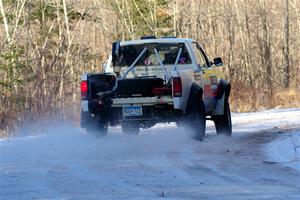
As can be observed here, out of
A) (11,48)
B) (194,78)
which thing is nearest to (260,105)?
(11,48)

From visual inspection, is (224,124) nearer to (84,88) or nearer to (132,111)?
(132,111)

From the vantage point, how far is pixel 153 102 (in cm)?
1316

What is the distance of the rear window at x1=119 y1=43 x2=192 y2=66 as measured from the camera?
1408cm

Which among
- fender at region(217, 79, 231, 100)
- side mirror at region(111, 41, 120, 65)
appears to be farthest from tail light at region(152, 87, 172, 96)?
fender at region(217, 79, 231, 100)

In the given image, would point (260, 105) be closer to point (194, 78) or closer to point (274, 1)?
point (194, 78)

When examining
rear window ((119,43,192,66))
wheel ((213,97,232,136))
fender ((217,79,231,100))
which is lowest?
wheel ((213,97,232,136))

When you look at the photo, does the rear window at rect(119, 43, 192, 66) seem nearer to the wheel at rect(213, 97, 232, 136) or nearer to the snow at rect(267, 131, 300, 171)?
the wheel at rect(213, 97, 232, 136)

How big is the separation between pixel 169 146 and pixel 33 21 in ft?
53.1

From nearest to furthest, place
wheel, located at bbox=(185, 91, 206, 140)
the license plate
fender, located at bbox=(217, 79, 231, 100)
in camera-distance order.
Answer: wheel, located at bbox=(185, 91, 206, 140), the license plate, fender, located at bbox=(217, 79, 231, 100)

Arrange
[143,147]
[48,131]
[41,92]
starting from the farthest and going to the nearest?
[41,92]
[48,131]
[143,147]

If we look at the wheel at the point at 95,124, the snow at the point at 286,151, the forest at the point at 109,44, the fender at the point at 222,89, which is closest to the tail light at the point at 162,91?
the wheel at the point at 95,124

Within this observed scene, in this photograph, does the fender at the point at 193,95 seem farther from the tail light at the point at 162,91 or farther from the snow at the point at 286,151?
the snow at the point at 286,151

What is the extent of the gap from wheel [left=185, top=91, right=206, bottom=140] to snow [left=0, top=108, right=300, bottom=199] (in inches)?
7.6

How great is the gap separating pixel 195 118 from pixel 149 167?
3692 millimetres
